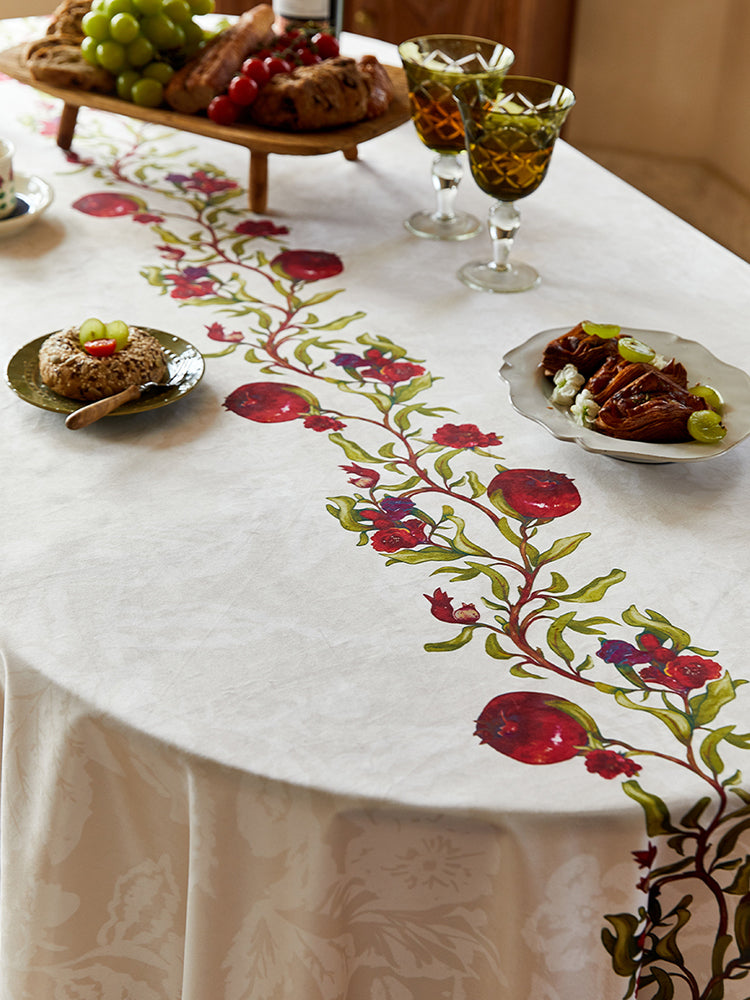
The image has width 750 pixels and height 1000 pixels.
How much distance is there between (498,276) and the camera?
1368 mm

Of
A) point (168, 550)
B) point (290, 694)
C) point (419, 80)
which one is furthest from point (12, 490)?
point (419, 80)

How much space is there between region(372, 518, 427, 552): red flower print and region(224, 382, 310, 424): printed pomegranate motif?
0.21 meters

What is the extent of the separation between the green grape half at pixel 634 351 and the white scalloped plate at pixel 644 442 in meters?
0.07

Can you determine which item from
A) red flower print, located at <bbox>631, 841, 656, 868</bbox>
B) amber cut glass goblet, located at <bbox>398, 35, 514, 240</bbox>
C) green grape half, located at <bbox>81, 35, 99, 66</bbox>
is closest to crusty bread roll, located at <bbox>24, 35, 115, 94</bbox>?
green grape half, located at <bbox>81, 35, 99, 66</bbox>

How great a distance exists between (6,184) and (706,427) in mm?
989

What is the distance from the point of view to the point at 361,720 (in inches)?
28.4

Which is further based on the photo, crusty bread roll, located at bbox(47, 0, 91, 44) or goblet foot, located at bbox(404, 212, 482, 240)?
crusty bread roll, located at bbox(47, 0, 91, 44)

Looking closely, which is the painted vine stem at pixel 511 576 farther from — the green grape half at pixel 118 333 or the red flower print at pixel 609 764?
the green grape half at pixel 118 333

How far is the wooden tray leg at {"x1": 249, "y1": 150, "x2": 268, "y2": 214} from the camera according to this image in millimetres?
1480

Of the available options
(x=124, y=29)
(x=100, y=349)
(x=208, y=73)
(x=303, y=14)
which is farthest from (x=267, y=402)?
(x=303, y=14)

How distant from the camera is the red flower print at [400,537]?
894 mm

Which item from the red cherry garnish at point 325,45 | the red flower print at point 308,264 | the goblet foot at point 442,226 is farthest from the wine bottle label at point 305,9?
the red flower print at point 308,264

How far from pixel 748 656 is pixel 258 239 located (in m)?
0.93

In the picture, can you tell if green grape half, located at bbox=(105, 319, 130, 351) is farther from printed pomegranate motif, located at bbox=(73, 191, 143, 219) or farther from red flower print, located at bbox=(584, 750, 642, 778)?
red flower print, located at bbox=(584, 750, 642, 778)
